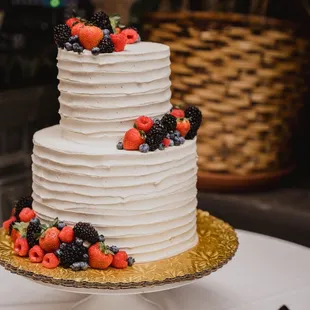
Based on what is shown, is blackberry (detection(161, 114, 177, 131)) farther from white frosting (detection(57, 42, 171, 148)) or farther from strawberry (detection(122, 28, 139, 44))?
strawberry (detection(122, 28, 139, 44))

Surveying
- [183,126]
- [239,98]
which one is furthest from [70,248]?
[239,98]

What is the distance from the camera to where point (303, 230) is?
2029 mm

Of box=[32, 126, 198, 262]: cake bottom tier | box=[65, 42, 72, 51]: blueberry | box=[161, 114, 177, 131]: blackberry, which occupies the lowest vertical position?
box=[32, 126, 198, 262]: cake bottom tier

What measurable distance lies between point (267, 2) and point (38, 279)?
132 cm

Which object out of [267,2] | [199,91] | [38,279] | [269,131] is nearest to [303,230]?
[269,131]

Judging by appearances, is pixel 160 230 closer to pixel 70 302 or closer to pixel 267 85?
pixel 70 302

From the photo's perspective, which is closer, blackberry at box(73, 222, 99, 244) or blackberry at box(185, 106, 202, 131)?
blackberry at box(73, 222, 99, 244)

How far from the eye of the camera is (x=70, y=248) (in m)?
1.26

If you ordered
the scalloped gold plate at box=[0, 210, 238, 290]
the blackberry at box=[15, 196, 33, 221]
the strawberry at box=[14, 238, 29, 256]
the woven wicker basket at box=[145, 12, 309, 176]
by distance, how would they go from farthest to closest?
the woven wicker basket at box=[145, 12, 309, 176]
the blackberry at box=[15, 196, 33, 221]
the strawberry at box=[14, 238, 29, 256]
the scalloped gold plate at box=[0, 210, 238, 290]

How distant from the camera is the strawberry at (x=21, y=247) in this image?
1.33 meters

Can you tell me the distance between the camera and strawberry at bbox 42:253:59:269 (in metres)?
1.27

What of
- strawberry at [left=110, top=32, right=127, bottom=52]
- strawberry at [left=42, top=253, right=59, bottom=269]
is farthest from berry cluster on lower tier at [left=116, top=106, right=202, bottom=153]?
strawberry at [left=42, top=253, right=59, bottom=269]

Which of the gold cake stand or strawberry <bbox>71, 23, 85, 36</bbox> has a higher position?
strawberry <bbox>71, 23, 85, 36</bbox>

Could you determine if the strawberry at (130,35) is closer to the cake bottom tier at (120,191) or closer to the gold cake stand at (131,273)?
the cake bottom tier at (120,191)
